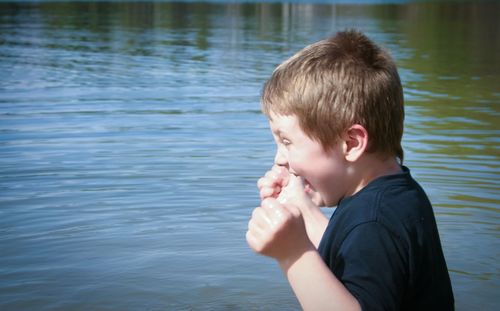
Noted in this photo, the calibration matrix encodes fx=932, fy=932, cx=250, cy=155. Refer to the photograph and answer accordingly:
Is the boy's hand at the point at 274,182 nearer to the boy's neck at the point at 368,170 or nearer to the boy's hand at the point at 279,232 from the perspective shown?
the boy's neck at the point at 368,170

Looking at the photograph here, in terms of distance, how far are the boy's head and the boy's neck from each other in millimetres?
33

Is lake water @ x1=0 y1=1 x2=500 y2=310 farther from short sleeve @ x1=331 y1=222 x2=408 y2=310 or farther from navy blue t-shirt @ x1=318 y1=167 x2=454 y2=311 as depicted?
short sleeve @ x1=331 y1=222 x2=408 y2=310

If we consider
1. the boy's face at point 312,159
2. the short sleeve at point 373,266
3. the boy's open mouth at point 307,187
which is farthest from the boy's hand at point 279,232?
the boy's open mouth at point 307,187

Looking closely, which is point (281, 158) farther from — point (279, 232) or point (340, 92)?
point (279, 232)

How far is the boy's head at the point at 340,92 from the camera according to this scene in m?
2.66

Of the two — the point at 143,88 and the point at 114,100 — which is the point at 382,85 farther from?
the point at 143,88

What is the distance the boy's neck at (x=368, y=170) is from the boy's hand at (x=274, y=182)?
0.35m

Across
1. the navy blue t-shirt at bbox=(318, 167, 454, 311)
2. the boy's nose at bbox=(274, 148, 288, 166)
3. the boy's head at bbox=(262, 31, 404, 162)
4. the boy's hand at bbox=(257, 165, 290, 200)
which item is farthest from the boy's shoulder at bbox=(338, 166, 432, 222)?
the boy's hand at bbox=(257, 165, 290, 200)

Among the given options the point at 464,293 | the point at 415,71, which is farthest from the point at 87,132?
the point at 415,71

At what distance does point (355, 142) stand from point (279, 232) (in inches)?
16.7

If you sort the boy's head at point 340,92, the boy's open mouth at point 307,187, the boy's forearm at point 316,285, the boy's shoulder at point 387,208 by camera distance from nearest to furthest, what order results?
the boy's forearm at point 316,285 < the boy's shoulder at point 387,208 < the boy's head at point 340,92 < the boy's open mouth at point 307,187

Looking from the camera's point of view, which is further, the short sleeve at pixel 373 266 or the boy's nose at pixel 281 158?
the boy's nose at pixel 281 158

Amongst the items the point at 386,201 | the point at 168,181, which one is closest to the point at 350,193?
the point at 386,201

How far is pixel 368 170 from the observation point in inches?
109
